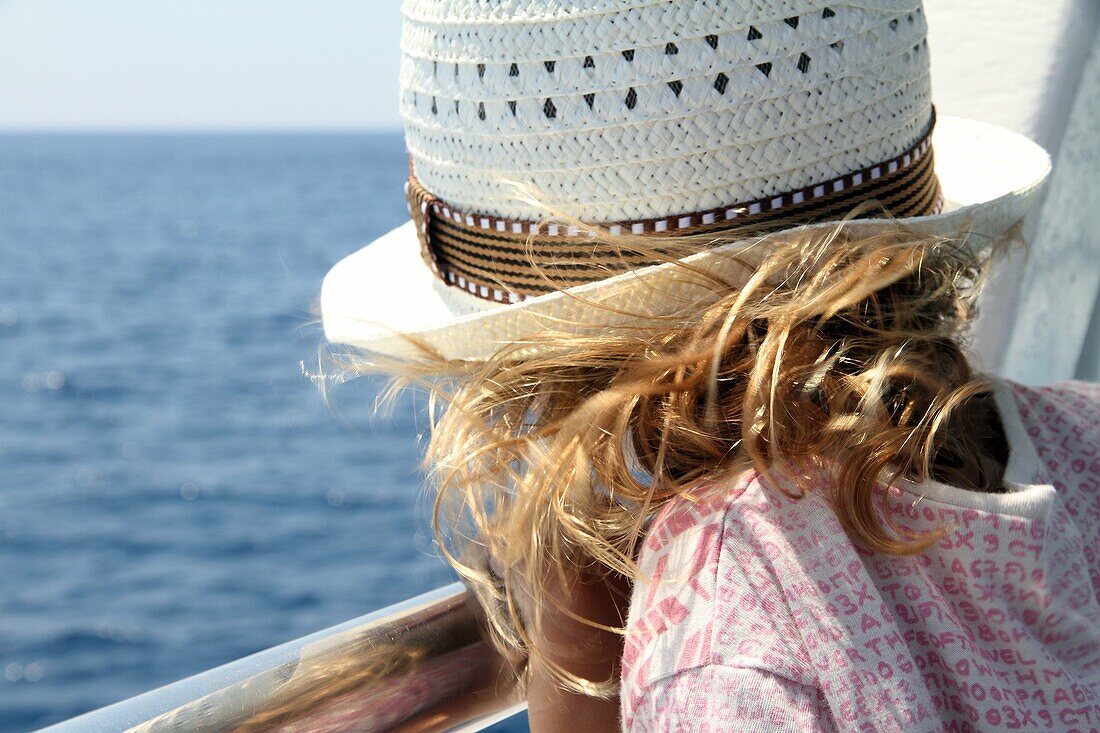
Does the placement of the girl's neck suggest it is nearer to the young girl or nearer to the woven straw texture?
the young girl

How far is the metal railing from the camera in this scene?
62 centimetres

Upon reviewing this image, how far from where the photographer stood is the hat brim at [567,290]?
0.73 metres

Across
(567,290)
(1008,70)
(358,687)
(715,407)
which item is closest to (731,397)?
(715,407)

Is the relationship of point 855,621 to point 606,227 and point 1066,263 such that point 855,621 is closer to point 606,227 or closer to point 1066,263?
point 606,227

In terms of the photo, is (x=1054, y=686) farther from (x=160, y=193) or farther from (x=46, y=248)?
(x=160, y=193)

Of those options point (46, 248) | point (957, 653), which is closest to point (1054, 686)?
point (957, 653)

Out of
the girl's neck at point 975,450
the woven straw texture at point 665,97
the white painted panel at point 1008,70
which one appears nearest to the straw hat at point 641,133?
the woven straw texture at point 665,97

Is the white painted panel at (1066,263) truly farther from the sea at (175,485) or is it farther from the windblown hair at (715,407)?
the sea at (175,485)

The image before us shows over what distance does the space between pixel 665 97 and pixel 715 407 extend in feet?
0.72

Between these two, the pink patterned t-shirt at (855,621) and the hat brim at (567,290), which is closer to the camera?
the pink patterned t-shirt at (855,621)

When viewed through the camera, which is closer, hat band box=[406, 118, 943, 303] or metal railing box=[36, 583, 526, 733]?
metal railing box=[36, 583, 526, 733]

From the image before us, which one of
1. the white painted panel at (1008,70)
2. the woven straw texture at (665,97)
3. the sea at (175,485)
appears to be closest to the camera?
the woven straw texture at (665,97)

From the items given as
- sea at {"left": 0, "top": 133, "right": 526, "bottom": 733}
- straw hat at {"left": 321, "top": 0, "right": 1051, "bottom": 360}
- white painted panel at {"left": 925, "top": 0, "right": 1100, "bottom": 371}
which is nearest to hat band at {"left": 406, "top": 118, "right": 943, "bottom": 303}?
straw hat at {"left": 321, "top": 0, "right": 1051, "bottom": 360}

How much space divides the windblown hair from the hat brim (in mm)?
16
